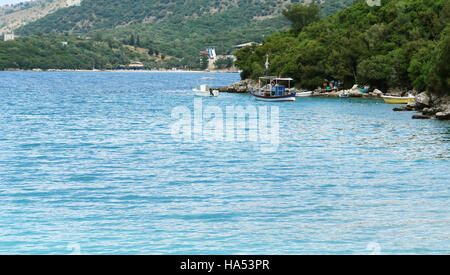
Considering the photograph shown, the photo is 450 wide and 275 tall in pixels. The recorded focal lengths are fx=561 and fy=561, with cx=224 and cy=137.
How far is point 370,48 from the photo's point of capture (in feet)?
350

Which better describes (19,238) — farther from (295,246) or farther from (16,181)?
(16,181)

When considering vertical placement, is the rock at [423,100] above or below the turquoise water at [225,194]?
above

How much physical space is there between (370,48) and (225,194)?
89868 mm

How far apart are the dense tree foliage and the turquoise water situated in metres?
48.9

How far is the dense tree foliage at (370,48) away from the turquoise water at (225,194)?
48.9 meters

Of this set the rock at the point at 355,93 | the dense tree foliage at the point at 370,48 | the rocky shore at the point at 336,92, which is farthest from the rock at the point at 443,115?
the rock at the point at 355,93

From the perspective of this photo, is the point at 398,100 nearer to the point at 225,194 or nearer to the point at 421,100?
the point at 421,100

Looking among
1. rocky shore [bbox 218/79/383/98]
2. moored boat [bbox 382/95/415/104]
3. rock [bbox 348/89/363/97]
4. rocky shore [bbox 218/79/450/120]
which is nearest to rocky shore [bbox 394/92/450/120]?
rocky shore [bbox 218/79/450/120]

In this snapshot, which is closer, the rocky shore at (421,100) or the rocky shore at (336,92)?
the rocky shore at (421,100)

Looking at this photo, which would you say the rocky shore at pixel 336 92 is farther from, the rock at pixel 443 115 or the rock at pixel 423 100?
the rock at pixel 443 115

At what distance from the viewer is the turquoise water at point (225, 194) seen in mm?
16516

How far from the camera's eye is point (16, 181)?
27.0 metres

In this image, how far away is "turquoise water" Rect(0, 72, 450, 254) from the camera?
16.5 metres
